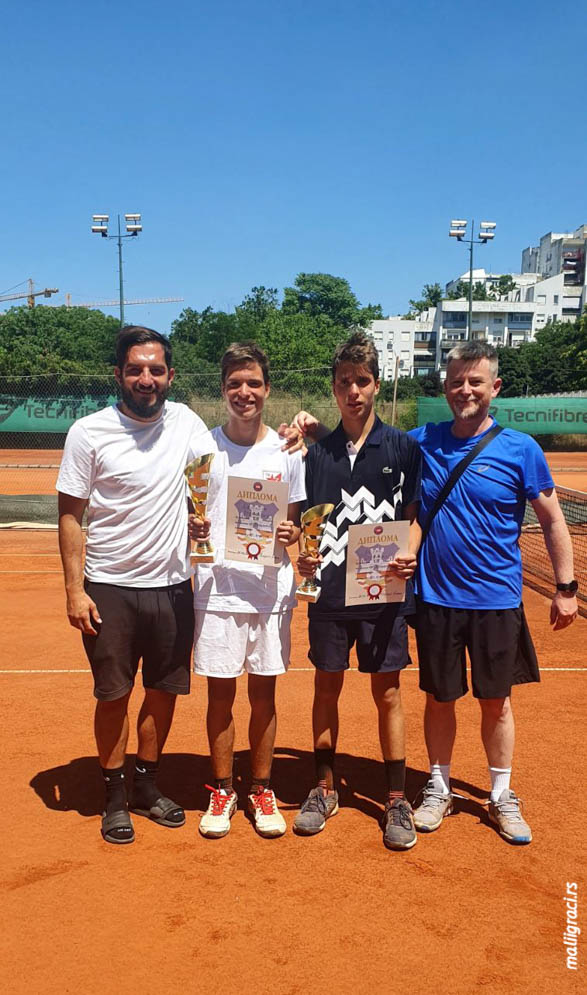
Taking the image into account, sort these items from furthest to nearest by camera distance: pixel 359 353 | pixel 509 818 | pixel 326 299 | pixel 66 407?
1. pixel 326 299
2. pixel 66 407
3. pixel 509 818
4. pixel 359 353

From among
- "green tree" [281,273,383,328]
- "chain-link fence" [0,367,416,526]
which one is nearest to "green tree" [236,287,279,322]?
"green tree" [281,273,383,328]

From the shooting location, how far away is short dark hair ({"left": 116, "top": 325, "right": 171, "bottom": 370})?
12.0 feet

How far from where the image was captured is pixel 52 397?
20328 mm

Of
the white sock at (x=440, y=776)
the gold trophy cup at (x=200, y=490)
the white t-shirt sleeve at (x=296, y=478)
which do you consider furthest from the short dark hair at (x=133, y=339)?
the white sock at (x=440, y=776)

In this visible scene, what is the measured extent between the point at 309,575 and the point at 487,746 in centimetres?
121

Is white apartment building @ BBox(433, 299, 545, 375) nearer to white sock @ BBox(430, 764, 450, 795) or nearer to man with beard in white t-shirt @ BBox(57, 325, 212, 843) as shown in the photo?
white sock @ BBox(430, 764, 450, 795)

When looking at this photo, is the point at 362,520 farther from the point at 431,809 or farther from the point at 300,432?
the point at 431,809

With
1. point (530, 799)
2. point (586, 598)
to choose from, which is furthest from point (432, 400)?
point (530, 799)

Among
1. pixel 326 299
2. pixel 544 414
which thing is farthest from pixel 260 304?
pixel 544 414

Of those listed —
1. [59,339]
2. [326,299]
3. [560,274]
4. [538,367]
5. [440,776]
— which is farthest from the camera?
[560,274]

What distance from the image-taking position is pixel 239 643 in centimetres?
367

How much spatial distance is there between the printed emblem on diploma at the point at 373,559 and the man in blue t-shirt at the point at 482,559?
0.20 metres

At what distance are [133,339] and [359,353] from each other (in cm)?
99

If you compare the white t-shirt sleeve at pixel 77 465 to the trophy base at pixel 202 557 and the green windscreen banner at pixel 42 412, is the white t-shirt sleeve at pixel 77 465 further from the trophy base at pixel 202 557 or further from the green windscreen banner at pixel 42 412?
the green windscreen banner at pixel 42 412
